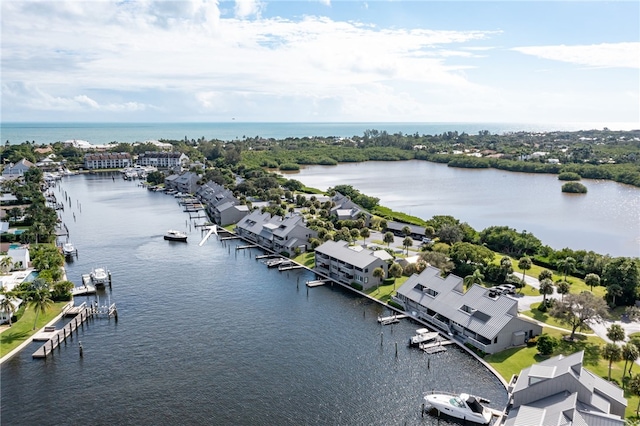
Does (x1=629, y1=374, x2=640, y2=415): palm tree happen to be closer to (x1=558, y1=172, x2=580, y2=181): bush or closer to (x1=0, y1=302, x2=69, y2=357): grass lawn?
(x1=0, y1=302, x2=69, y2=357): grass lawn

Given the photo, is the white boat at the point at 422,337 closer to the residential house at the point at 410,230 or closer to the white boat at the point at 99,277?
the residential house at the point at 410,230

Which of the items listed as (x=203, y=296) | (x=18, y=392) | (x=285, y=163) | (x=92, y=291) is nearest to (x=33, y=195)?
(x=92, y=291)

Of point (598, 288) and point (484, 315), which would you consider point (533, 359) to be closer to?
point (484, 315)

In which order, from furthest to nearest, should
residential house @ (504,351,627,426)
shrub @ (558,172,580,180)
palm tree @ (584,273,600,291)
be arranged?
shrub @ (558,172,580,180) < palm tree @ (584,273,600,291) < residential house @ (504,351,627,426)

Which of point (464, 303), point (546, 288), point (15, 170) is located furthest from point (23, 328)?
point (15, 170)

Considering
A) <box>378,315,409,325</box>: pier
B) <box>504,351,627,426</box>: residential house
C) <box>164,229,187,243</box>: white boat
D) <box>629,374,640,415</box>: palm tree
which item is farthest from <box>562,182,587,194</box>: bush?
<box>504,351,627,426</box>: residential house

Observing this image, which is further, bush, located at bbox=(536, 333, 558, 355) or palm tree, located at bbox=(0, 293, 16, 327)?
palm tree, located at bbox=(0, 293, 16, 327)

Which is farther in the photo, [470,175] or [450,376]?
[470,175]
